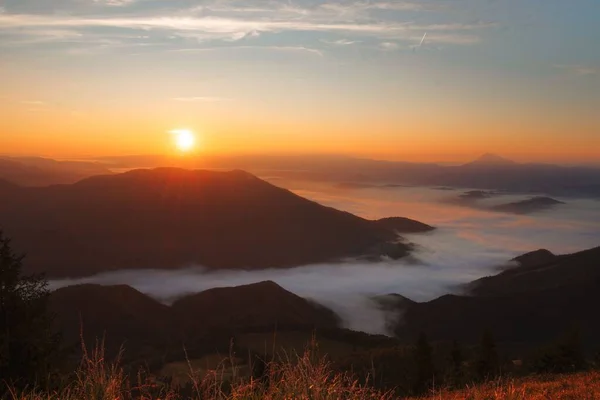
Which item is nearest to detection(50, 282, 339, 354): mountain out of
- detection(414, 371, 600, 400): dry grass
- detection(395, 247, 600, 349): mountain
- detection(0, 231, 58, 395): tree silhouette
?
detection(395, 247, 600, 349): mountain

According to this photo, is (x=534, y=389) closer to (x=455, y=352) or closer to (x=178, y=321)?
(x=455, y=352)

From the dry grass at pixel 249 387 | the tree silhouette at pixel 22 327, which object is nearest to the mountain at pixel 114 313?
the tree silhouette at pixel 22 327

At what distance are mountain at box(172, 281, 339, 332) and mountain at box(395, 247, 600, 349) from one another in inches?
1488

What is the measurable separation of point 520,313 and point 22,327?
172 metres

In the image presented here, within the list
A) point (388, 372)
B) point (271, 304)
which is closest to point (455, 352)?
point (388, 372)

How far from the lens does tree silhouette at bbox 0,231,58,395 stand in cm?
1082

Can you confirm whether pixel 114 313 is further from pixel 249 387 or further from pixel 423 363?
pixel 249 387

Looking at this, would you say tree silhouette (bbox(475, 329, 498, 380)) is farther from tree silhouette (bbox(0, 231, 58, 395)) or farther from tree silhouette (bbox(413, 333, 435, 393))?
tree silhouette (bbox(0, 231, 58, 395))

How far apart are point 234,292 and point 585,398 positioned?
188874 millimetres

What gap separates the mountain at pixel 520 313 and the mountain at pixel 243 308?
37783 mm

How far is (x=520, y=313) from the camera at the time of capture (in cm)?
16050

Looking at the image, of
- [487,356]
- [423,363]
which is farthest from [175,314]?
[487,356]

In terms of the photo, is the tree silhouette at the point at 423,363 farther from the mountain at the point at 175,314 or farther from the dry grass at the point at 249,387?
the mountain at the point at 175,314

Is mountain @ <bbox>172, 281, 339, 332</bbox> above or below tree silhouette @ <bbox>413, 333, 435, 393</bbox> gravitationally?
below
